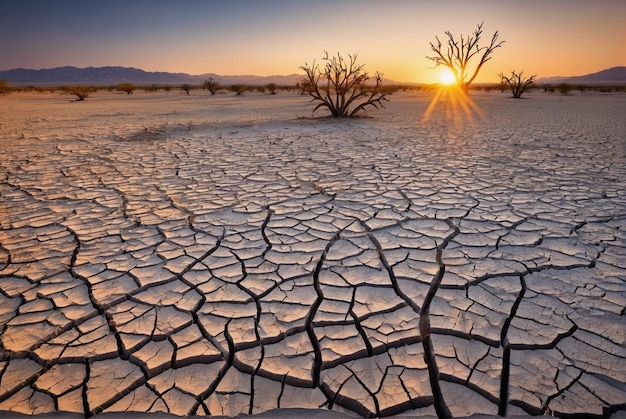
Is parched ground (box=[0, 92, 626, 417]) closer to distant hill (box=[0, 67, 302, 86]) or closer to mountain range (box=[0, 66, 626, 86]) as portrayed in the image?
mountain range (box=[0, 66, 626, 86])

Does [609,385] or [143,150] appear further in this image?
[143,150]

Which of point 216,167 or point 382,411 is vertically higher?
point 216,167

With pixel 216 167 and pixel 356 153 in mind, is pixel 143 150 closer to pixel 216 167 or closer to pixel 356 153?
pixel 216 167

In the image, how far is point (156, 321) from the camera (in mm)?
1647

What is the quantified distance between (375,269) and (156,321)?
1261 mm

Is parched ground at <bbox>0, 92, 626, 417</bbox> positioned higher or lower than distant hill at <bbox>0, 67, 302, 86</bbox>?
lower

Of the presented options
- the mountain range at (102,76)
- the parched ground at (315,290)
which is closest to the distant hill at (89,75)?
the mountain range at (102,76)

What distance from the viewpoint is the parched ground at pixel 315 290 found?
129cm

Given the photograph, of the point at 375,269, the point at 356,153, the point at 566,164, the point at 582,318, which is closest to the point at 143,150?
the point at 356,153

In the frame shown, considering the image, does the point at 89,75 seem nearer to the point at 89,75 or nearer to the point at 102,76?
the point at 89,75

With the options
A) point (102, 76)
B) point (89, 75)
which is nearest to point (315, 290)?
point (102, 76)

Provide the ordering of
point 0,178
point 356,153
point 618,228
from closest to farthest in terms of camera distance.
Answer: point 618,228 < point 0,178 < point 356,153

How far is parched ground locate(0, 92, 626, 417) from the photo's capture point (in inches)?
50.7

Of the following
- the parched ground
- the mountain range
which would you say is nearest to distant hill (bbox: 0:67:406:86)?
the mountain range
